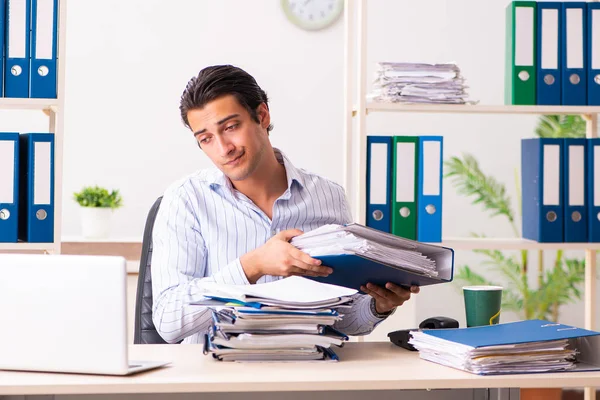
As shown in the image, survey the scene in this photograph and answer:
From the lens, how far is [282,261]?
1.42 meters

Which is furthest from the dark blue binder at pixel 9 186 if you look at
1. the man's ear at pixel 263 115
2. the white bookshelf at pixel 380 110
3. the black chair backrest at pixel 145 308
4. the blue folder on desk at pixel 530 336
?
the blue folder on desk at pixel 530 336

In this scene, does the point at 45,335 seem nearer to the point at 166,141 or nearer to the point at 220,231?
the point at 220,231

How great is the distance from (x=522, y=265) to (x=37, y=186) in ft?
10.00

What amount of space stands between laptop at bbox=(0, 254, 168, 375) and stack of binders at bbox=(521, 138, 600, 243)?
A: 189 cm

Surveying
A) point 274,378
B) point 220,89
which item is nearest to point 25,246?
point 220,89

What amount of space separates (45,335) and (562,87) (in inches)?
82.0

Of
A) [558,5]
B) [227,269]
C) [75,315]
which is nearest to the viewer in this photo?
[75,315]

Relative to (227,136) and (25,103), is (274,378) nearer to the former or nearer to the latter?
(227,136)

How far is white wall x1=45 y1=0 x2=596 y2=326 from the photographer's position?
4379 millimetres

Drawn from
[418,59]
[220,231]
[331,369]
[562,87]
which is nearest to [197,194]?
[220,231]

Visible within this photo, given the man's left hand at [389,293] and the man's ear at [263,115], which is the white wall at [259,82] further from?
the man's left hand at [389,293]

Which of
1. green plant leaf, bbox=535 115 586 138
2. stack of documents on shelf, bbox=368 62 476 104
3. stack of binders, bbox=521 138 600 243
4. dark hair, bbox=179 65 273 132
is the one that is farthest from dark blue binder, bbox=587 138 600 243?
green plant leaf, bbox=535 115 586 138

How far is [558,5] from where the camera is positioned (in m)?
2.69

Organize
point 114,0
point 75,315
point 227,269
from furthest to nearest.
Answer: point 114,0, point 227,269, point 75,315
